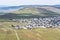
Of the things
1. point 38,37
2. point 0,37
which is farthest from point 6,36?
point 38,37

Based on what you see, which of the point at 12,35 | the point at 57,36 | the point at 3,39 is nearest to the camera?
the point at 3,39

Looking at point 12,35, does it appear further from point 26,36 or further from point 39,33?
point 39,33

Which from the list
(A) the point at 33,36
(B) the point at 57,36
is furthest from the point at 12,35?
(B) the point at 57,36

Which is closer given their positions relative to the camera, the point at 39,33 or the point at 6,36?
the point at 6,36

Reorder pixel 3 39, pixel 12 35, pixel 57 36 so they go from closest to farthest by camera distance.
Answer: pixel 3 39, pixel 12 35, pixel 57 36

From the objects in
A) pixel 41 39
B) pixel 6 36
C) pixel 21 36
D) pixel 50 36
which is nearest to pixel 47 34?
pixel 50 36

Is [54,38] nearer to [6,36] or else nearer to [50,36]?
[50,36]

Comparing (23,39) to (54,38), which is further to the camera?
(54,38)
